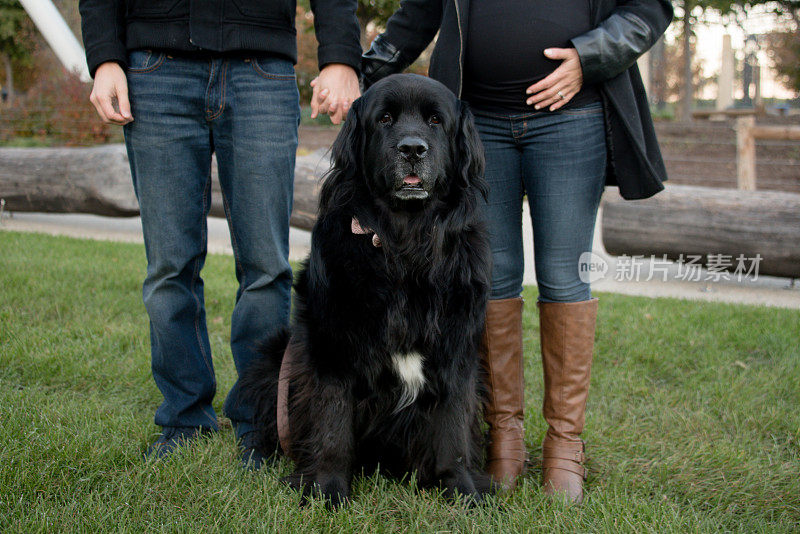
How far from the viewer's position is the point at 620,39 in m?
2.09

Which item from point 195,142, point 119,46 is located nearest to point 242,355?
point 195,142

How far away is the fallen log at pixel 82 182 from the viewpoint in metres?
6.93

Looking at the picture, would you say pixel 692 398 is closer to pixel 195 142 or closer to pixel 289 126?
pixel 289 126

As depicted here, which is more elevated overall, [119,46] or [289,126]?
[119,46]

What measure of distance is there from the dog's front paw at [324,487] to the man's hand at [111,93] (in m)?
1.41

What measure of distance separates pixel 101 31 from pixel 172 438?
154 centimetres

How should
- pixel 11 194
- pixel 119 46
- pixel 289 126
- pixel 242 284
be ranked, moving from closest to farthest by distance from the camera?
pixel 119 46 → pixel 289 126 → pixel 242 284 → pixel 11 194

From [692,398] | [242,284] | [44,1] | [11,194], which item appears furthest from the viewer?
[44,1]

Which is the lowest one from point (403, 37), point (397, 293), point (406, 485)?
point (406, 485)

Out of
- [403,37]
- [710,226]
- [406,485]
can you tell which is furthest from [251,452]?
[710,226]

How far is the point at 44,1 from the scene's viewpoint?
498 inches

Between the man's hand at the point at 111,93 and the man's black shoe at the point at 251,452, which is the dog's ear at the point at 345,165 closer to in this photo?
the man's hand at the point at 111,93

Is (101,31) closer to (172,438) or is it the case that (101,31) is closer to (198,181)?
(198,181)

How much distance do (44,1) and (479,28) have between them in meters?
13.5
